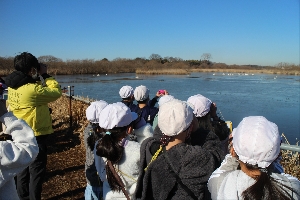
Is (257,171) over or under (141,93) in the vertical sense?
under

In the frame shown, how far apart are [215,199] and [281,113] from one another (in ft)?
42.3

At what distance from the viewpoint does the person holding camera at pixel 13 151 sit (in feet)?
5.16

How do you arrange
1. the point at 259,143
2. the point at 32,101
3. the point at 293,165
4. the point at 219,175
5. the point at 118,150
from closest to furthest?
the point at 259,143 → the point at 219,175 → the point at 118,150 → the point at 32,101 → the point at 293,165

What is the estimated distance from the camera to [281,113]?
42.8 feet

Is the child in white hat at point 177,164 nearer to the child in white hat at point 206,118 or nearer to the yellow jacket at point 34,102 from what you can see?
the child in white hat at point 206,118

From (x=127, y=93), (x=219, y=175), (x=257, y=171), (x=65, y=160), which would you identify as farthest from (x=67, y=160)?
(x=257, y=171)

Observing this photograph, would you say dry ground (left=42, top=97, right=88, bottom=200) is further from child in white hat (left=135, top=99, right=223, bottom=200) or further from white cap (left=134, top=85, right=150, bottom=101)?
child in white hat (left=135, top=99, right=223, bottom=200)

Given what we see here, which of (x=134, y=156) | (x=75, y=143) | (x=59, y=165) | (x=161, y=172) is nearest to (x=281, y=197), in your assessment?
(x=161, y=172)

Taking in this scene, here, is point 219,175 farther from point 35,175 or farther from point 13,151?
point 35,175

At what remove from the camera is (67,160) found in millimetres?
5629

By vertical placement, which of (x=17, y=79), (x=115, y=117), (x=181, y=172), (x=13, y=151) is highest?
(x=17, y=79)

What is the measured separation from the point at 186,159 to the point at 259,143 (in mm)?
462

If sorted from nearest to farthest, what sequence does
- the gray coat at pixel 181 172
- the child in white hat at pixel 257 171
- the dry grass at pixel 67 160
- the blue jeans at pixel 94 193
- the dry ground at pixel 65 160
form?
the child in white hat at pixel 257 171
the gray coat at pixel 181 172
the blue jeans at pixel 94 193
the dry grass at pixel 67 160
the dry ground at pixel 65 160

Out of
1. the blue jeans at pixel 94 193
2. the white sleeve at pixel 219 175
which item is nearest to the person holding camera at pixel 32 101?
the blue jeans at pixel 94 193
